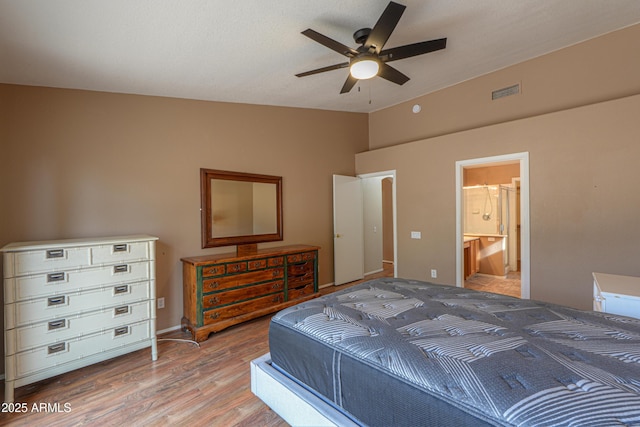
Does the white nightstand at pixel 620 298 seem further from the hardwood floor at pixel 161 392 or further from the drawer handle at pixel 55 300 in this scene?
the drawer handle at pixel 55 300

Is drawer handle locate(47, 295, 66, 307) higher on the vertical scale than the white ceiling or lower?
lower

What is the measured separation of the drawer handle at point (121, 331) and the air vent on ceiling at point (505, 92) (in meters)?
5.08

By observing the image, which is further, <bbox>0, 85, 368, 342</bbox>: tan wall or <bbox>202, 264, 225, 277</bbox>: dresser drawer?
<bbox>202, 264, 225, 277</bbox>: dresser drawer

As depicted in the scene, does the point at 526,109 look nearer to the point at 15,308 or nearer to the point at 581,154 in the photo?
the point at 581,154

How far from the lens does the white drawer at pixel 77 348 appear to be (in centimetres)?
214

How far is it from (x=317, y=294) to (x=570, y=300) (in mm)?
3016

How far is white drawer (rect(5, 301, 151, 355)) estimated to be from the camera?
84.0 inches

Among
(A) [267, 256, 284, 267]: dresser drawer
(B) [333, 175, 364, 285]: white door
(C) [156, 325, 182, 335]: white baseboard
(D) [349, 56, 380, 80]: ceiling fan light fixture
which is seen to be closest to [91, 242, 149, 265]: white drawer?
(C) [156, 325, 182, 335]: white baseboard

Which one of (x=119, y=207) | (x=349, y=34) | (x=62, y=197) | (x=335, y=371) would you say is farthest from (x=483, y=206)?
(x=62, y=197)

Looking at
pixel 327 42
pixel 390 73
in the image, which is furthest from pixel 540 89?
pixel 327 42

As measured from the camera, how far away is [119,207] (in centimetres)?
304

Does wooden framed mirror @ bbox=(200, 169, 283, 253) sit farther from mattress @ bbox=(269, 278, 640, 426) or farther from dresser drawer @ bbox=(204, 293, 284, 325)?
mattress @ bbox=(269, 278, 640, 426)

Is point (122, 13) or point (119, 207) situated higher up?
point (122, 13)

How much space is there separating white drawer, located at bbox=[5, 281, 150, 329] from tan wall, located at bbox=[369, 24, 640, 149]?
14.5 feet
